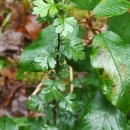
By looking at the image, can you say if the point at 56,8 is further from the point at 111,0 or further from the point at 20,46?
the point at 20,46

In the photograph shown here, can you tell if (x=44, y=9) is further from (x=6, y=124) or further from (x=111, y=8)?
(x=6, y=124)

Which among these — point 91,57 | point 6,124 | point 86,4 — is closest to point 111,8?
point 86,4

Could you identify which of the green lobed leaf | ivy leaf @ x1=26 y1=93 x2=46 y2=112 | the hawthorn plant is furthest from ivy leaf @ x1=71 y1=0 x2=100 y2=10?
ivy leaf @ x1=26 y1=93 x2=46 y2=112

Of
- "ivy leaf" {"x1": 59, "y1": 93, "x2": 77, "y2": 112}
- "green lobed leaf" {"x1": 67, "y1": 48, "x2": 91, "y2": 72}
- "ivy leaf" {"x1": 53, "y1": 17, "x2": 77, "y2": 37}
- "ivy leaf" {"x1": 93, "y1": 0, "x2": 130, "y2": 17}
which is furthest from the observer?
"green lobed leaf" {"x1": 67, "y1": 48, "x2": 91, "y2": 72}

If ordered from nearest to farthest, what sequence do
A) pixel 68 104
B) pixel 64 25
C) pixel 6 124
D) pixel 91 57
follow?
pixel 64 25 → pixel 91 57 → pixel 68 104 → pixel 6 124

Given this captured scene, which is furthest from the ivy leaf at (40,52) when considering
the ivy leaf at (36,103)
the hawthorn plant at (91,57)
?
the ivy leaf at (36,103)

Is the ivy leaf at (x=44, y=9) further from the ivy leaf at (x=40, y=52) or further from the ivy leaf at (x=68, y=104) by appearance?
the ivy leaf at (x=68, y=104)

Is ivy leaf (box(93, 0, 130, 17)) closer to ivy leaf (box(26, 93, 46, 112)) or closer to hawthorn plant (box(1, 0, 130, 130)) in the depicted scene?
hawthorn plant (box(1, 0, 130, 130))
